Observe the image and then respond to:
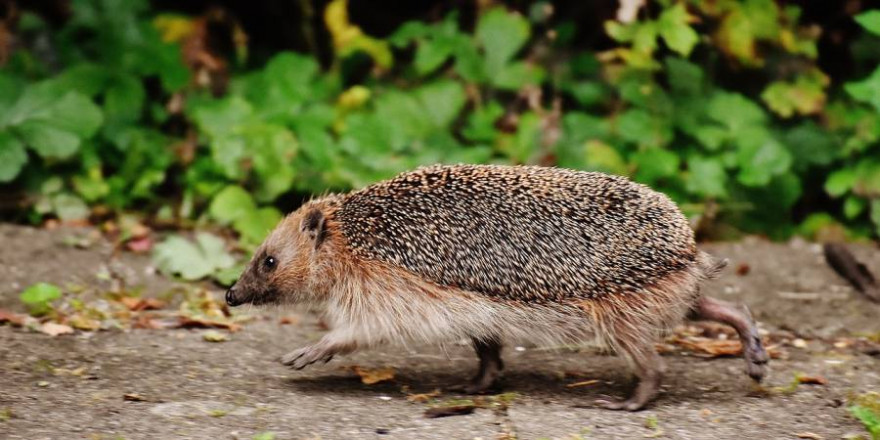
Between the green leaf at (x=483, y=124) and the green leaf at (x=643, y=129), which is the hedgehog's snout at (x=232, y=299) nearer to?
the green leaf at (x=483, y=124)

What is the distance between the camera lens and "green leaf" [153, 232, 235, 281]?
7137 mm

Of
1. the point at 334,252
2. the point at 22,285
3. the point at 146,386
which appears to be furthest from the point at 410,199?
the point at 22,285

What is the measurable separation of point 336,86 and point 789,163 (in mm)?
3280

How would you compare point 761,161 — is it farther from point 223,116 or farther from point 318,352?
point 318,352

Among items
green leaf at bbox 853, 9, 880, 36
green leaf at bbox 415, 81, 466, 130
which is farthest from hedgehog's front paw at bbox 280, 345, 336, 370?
green leaf at bbox 853, 9, 880, 36

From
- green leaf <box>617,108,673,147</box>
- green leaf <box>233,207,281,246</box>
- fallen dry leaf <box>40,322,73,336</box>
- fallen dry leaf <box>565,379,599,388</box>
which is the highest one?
green leaf <box>617,108,673,147</box>

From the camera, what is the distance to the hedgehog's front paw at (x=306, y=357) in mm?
5445

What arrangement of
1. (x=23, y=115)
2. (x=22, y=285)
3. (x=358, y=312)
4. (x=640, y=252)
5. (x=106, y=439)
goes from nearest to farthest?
1. (x=106, y=439)
2. (x=640, y=252)
3. (x=358, y=312)
4. (x=22, y=285)
5. (x=23, y=115)

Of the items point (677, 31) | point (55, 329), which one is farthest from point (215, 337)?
point (677, 31)

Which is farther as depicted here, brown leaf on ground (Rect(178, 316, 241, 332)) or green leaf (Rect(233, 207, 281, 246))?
green leaf (Rect(233, 207, 281, 246))

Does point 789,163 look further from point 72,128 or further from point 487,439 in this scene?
point 72,128

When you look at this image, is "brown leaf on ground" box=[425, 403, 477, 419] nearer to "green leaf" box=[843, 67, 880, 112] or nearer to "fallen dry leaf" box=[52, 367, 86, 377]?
"fallen dry leaf" box=[52, 367, 86, 377]

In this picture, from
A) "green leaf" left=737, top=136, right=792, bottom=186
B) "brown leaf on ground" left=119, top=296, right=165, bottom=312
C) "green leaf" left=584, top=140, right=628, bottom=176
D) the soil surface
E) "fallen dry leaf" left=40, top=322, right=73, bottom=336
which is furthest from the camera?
"green leaf" left=584, top=140, right=628, bottom=176

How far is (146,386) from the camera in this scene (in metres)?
5.31
